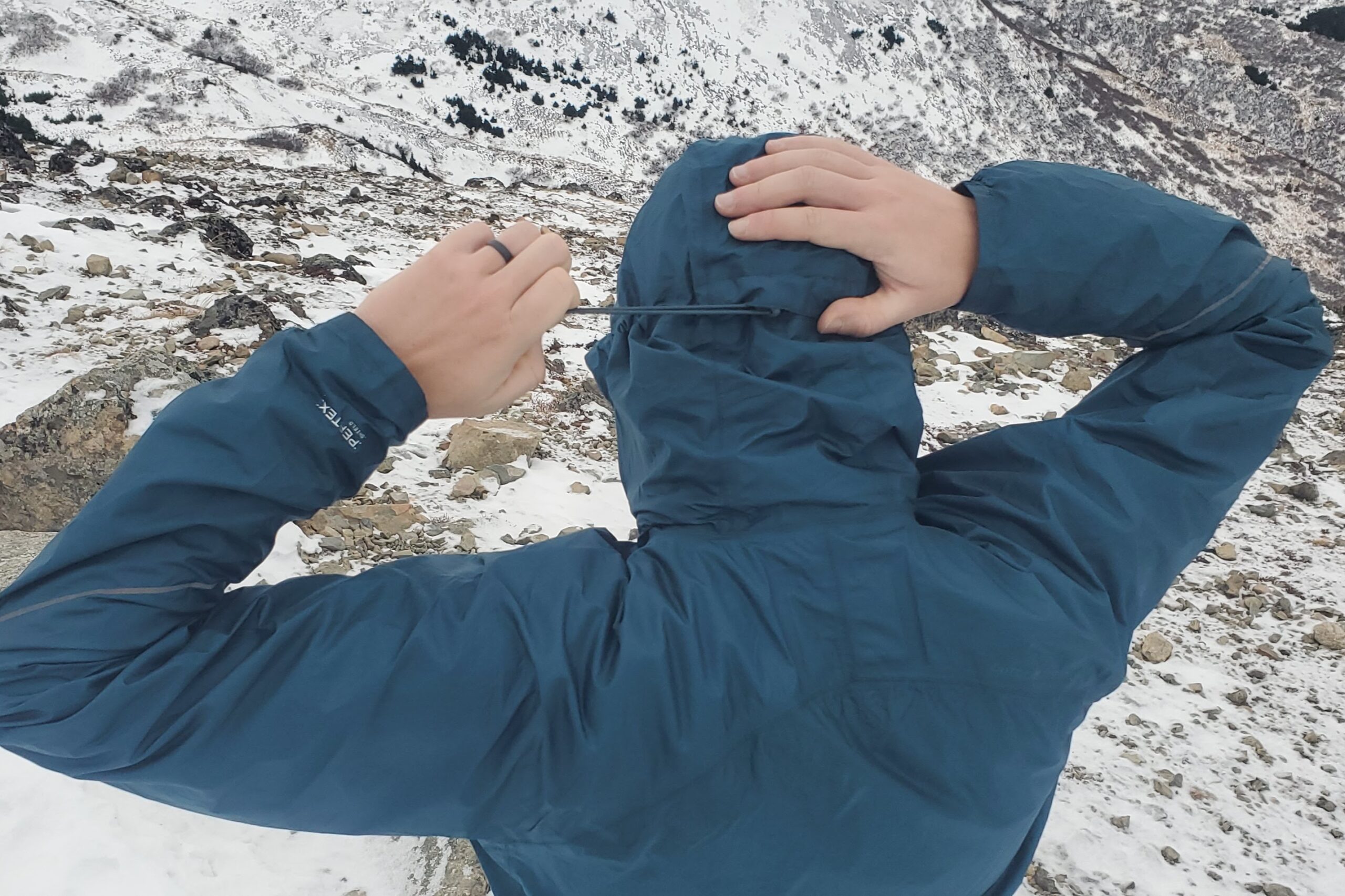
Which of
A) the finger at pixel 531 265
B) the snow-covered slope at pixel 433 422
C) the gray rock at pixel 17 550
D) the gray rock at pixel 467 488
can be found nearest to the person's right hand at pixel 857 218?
the finger at pixel 531 265

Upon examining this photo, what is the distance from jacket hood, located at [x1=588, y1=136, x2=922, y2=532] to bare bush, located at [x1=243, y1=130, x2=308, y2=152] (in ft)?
66.2

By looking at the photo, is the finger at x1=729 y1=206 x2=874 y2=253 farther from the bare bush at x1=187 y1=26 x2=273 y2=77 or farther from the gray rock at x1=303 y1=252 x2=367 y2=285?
the bare bush at x1=187 y1=26 x2=273 y2=77

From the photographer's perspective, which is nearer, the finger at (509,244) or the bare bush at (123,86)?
the finger at (509,244)

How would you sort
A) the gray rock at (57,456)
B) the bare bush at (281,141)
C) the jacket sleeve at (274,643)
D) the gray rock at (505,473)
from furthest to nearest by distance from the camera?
the bare bush at (281,141)
the gray rock at (505,473)
the gray rock at (57,456)
the jacket sleeve at (274,643)

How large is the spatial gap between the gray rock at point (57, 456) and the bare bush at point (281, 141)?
1695 cm

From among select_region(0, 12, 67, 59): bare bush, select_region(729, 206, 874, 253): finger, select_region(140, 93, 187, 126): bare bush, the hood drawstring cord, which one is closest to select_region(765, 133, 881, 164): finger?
select_region(729, 206, 874, 253): finger

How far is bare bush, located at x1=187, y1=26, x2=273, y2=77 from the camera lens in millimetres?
26031

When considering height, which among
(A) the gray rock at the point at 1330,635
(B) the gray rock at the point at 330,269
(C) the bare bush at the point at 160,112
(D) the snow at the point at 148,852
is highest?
Answer: (A) the gray rock at the point at 1330,635

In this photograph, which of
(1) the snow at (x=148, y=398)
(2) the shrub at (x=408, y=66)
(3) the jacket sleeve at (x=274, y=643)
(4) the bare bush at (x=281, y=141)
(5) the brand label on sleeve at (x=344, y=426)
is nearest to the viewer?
(3) the jacket sleeve at (x=274, y=643)

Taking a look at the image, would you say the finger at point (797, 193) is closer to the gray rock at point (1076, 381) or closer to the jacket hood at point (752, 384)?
the jacket hood at point (752, 384)

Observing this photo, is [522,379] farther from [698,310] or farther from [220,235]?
[220,235]

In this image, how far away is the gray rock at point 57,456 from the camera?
3.44 metres

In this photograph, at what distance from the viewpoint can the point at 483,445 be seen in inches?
176

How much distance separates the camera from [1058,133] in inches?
1353
